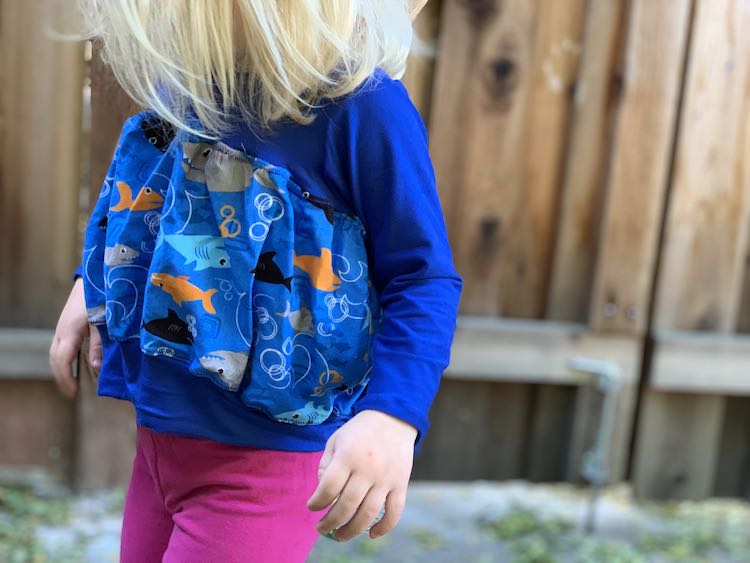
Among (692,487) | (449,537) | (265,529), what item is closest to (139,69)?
(265,529)

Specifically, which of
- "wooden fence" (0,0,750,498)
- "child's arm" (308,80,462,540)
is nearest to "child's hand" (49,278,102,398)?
"child's arm" (308,80,462,540)

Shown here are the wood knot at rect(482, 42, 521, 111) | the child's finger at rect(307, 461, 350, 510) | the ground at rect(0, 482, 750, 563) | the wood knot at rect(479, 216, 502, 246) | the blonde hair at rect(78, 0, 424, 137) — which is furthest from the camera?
the wood knot at rect(479, 216, 502, 246)

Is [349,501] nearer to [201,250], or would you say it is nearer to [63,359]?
[201,250]

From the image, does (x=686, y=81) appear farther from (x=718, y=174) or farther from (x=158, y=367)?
(x=158, y=367)

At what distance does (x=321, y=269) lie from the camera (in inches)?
46.4

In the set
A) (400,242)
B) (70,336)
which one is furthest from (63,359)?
(400,242)

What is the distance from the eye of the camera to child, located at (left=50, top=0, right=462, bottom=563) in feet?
3.76

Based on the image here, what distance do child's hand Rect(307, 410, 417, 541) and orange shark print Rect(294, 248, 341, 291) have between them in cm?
20

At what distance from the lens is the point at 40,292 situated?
112 inches

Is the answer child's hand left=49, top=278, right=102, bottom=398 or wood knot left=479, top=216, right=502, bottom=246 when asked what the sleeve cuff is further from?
wood knot left=479, top=216, right=502, bottom=246

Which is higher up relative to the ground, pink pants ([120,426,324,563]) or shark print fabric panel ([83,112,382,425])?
shark print fabric panel ([83,112,382,425])

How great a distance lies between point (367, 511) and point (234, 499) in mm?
248

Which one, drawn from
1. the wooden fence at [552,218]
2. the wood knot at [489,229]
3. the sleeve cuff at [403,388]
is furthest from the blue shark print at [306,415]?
the wood knot at [489,229]

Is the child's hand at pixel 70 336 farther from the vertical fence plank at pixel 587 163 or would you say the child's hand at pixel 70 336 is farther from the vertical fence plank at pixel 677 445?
the vertical fence plank at pixel 677 445
